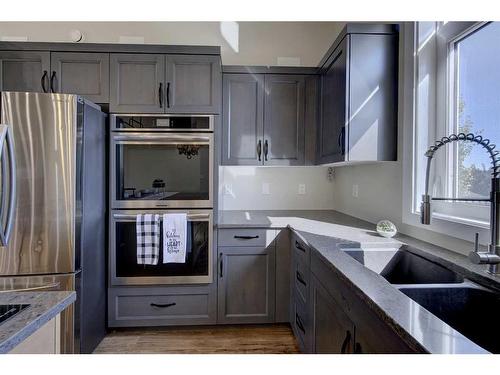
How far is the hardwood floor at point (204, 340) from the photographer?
84.1 inches

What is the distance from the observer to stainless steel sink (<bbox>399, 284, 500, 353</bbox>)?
1055mm

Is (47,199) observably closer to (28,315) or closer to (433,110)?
(28,315)

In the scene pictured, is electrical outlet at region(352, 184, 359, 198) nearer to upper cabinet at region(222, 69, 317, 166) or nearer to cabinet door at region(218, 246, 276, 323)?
upper cabinet at region(222, 69, 317, 166)

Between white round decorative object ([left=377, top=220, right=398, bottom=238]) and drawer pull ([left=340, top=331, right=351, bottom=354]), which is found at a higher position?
white round decorative object ([left=377, top=220, right=398, bottom=238])

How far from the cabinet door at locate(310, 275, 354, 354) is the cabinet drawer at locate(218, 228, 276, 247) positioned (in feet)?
2.33

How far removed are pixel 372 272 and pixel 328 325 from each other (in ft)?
1.34

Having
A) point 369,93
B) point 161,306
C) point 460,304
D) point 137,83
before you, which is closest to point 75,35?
point 137,83

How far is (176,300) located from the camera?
2.37 meters

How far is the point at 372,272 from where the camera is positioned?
1.17m

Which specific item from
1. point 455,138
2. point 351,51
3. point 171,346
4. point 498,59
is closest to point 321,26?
point 351,51

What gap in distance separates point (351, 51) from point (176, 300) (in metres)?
2.20

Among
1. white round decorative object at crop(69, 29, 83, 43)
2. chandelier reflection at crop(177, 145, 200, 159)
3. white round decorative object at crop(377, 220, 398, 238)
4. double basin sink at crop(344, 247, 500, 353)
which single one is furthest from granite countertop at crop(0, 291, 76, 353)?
white round decorative object at crop(69, 29, 83, 43)

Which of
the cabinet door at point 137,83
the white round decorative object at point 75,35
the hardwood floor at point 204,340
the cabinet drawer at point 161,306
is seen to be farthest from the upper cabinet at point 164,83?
the hardwood floor at point 204,340
